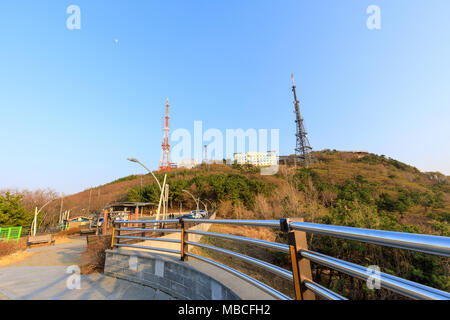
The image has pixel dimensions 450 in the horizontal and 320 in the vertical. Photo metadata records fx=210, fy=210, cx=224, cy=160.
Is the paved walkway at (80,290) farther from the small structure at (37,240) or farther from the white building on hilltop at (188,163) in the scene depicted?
the white building on hilltop at (188,163)

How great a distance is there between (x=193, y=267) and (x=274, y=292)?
5.58 ft

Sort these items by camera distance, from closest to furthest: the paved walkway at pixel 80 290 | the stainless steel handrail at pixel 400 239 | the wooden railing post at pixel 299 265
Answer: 1. the stainless steel handrail at pixel 400 239
2. the wooden railing post at pixel 299 265
3. the paved walkway at pixel 80 290

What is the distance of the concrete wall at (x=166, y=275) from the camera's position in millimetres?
2775

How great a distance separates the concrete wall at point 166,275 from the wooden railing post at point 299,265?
2.69 feet

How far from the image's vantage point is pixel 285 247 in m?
1.70

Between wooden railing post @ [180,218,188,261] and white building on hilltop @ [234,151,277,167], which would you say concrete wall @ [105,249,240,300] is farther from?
white building on hilltop @ [234,151,277,167]

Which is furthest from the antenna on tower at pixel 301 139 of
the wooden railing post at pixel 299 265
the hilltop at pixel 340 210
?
the wooden railing post at pixel 299 265

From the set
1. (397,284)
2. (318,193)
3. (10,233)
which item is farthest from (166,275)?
(318,193)

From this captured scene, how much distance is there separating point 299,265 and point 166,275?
308 cm

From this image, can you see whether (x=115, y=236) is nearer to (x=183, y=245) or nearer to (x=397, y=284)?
(x=183, y=245)

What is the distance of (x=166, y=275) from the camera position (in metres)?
3.78

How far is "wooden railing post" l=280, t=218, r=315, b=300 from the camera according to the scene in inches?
57.7

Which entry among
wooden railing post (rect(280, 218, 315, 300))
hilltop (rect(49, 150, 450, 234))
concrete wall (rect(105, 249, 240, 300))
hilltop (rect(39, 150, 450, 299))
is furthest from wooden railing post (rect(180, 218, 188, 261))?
hilltop (rect(49, 150, 450, 234))
